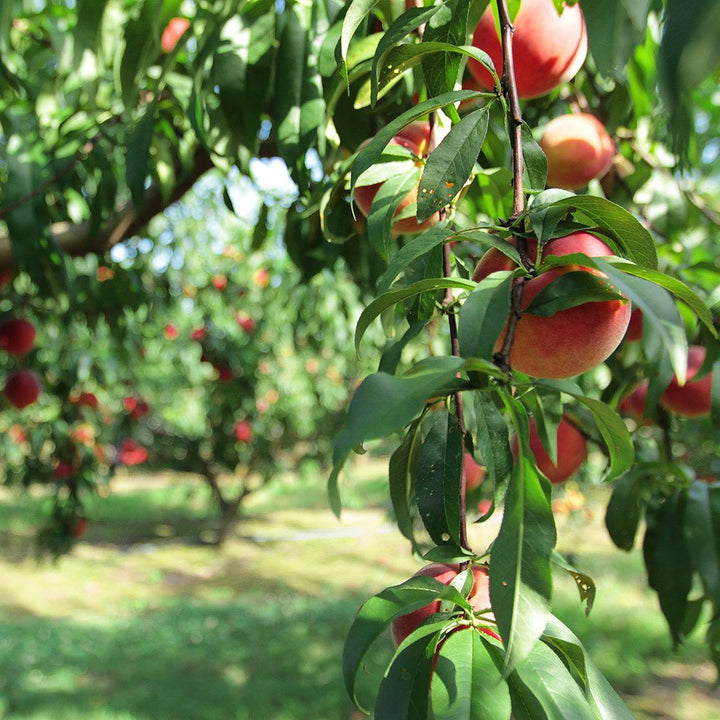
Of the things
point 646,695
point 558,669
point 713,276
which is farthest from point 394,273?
point 646,695

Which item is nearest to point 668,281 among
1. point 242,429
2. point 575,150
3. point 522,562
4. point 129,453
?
point 522,562

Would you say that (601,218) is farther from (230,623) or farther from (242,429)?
(242,429)

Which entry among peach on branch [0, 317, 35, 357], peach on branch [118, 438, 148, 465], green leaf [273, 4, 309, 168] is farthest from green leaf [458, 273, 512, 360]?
peach on branch [118, 438, 148, 465]

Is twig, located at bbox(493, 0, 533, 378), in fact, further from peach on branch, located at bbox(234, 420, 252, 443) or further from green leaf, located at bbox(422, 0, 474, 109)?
peach on branch, located at bbox(234, 420, 252, 443)

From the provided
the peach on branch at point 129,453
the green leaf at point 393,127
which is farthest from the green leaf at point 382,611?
the peach on branch at point 129,453

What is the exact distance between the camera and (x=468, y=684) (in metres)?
0.33

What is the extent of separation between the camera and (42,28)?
1.35 m

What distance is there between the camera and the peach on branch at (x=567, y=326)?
41cm

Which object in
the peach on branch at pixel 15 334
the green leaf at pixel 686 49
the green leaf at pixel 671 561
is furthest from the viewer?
the peach on branch at pixel 15 334

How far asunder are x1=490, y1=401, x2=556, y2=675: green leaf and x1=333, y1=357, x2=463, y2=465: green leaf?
0.04 meters

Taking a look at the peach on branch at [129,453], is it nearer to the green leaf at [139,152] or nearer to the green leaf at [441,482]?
the green leaf at [139,152]

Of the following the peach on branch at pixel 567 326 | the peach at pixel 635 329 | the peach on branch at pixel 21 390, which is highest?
the peach on branch at pixel 567 326

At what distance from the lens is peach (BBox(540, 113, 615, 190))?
73 cm

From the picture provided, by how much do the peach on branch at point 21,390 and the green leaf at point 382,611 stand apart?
5.63 feet
